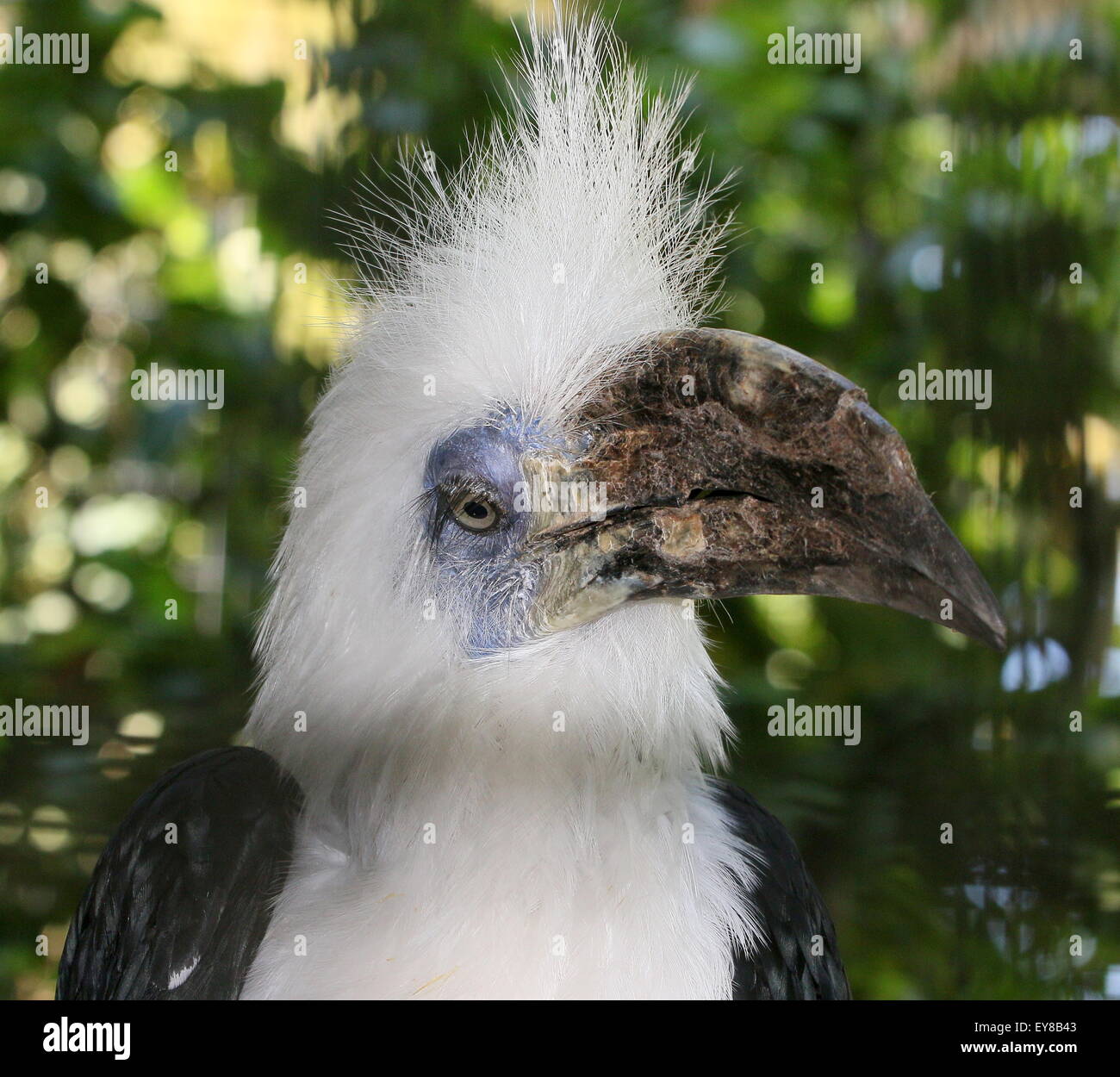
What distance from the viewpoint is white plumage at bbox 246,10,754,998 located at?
3.87 ft

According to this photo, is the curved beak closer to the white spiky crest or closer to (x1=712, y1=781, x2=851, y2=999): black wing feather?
the white spiky crest

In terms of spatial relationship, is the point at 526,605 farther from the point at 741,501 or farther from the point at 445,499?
the point at 741,501

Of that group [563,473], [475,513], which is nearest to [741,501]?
[563,473]

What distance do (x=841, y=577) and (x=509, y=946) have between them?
20.9 inches

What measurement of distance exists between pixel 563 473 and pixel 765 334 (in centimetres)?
99

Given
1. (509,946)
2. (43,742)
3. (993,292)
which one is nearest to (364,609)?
(509,946)

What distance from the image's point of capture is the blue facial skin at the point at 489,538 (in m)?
1.22

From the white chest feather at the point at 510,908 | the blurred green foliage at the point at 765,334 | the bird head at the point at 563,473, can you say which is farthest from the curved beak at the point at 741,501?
the blurred green foliage at the point at 765,334

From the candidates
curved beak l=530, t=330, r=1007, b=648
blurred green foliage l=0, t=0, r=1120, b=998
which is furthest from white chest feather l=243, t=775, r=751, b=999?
blurred green foliage l=0, t=0, r=1120, b=998

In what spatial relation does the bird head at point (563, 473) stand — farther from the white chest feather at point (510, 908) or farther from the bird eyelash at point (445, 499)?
the white chest feather at point (510, 908)

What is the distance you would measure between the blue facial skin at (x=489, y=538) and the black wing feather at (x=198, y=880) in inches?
13.3

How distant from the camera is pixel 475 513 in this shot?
4.02 feet

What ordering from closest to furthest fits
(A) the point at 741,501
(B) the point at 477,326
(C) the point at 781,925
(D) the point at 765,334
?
(A) the point at 741,501
(B) the point at 477,326
(C) the point at 781,925
(D) the point at 765,334

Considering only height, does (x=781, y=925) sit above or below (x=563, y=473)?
below
